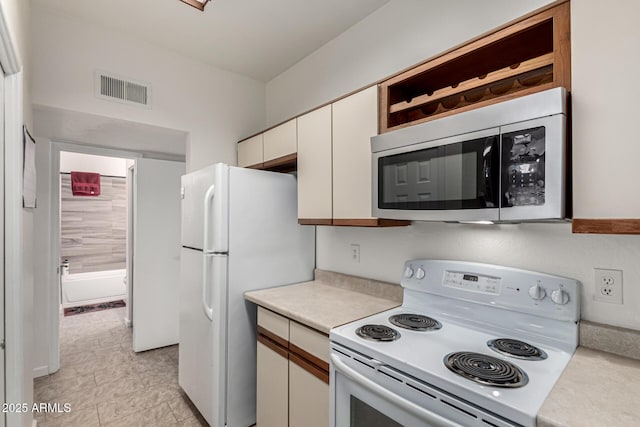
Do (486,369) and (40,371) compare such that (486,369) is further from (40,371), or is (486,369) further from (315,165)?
(40,371)

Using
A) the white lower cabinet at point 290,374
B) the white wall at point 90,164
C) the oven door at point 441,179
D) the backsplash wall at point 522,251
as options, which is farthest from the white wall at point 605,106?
the white wall at point 90,164

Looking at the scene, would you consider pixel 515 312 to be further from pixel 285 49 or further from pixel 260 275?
pixel 285 49

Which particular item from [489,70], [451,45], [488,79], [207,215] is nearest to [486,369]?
[488,79]

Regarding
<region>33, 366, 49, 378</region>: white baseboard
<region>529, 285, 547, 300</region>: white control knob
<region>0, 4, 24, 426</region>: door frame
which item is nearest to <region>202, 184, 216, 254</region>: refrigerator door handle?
<region>0, 4, 24, 426</region>: door frame

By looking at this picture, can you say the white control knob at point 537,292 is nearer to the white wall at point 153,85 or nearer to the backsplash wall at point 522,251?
the backsplash wall at point 522,251

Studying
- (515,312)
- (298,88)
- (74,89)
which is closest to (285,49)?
(298,88)

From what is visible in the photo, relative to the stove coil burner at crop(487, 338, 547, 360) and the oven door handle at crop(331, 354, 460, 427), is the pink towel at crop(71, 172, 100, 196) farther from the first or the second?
the stove coil burner at crop(487, 338, 547, 360)

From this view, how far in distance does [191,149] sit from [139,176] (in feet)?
3.56

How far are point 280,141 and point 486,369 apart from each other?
5.97 feet

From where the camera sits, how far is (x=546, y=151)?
1.00 meters

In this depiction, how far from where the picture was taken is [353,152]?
5.67ft

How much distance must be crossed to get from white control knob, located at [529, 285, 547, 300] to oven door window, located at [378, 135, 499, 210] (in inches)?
17.1

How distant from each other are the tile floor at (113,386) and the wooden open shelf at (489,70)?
238cm

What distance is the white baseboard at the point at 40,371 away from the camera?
267cm
